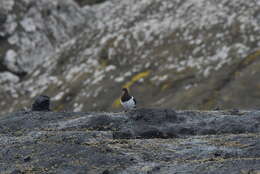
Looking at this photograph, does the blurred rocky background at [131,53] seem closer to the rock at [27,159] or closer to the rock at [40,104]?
the rock at [40,104]

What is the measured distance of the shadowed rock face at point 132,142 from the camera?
21062 mm

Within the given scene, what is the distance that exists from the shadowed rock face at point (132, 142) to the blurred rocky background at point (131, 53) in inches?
713

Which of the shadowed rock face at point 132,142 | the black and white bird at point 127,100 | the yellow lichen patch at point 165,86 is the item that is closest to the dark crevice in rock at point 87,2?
the yellow lichen patch at point 165,86

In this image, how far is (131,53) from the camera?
208ft

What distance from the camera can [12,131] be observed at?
29.6 metres

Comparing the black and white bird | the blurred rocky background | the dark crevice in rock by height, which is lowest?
the black and white bird

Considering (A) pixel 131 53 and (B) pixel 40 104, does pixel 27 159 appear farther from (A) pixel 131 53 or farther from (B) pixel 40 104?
(A) pixel 131 53

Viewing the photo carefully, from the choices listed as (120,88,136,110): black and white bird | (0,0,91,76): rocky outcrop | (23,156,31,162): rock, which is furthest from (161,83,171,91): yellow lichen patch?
(23,156,31,162): rock

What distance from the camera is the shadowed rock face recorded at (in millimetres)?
21062

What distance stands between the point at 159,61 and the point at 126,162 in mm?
38688

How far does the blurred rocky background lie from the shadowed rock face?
1810cm

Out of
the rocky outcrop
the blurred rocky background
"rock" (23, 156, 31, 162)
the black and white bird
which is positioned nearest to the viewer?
"rock" (23, 156, 31, 162)

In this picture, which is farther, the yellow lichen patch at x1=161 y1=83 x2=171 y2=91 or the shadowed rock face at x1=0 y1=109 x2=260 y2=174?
the yellow lichen patch at x1=161 y1=83 x2=171 y2=91

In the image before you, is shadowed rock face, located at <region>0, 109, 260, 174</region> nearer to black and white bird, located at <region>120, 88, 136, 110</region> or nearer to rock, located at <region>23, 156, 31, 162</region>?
rock, located at <region>23, 156, 31, 162</region>
